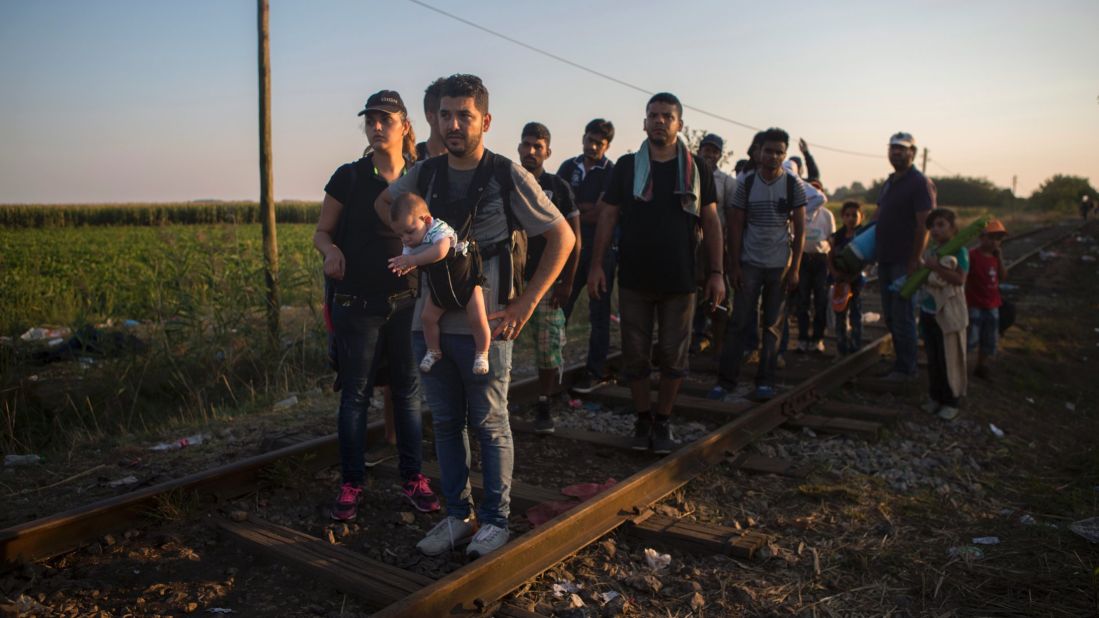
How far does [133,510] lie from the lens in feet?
12.9

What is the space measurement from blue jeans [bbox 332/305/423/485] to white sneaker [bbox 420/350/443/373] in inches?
29.9

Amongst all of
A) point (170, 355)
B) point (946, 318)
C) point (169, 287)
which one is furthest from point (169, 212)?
point (946, 318)

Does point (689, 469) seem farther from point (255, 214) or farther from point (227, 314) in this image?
point (255, 214)

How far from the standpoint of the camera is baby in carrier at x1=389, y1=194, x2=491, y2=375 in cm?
332

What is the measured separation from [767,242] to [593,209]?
148 cm

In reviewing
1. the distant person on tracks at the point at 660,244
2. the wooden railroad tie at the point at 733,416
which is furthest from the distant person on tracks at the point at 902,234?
the distant person on tracks at the point at 660,244

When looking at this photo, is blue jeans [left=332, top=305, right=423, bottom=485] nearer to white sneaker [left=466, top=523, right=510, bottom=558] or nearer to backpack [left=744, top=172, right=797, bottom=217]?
white sneaker [left=466, top=523, right=510, bottom=558]

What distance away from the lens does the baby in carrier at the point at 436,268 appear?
3316mm

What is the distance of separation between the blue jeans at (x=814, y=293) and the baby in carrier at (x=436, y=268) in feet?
20.4

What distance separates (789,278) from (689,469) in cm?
261

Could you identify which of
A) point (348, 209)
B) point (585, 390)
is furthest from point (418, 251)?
point (585, 390)

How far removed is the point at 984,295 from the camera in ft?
27.6

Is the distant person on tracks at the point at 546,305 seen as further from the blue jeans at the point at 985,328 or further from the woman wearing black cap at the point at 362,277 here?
the blue jeans at the point at 985,328

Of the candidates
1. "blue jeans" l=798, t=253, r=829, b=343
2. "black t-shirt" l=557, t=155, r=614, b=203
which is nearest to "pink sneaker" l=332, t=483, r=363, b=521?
"black t-shirt" l=557, t=155, r=614, b=203
